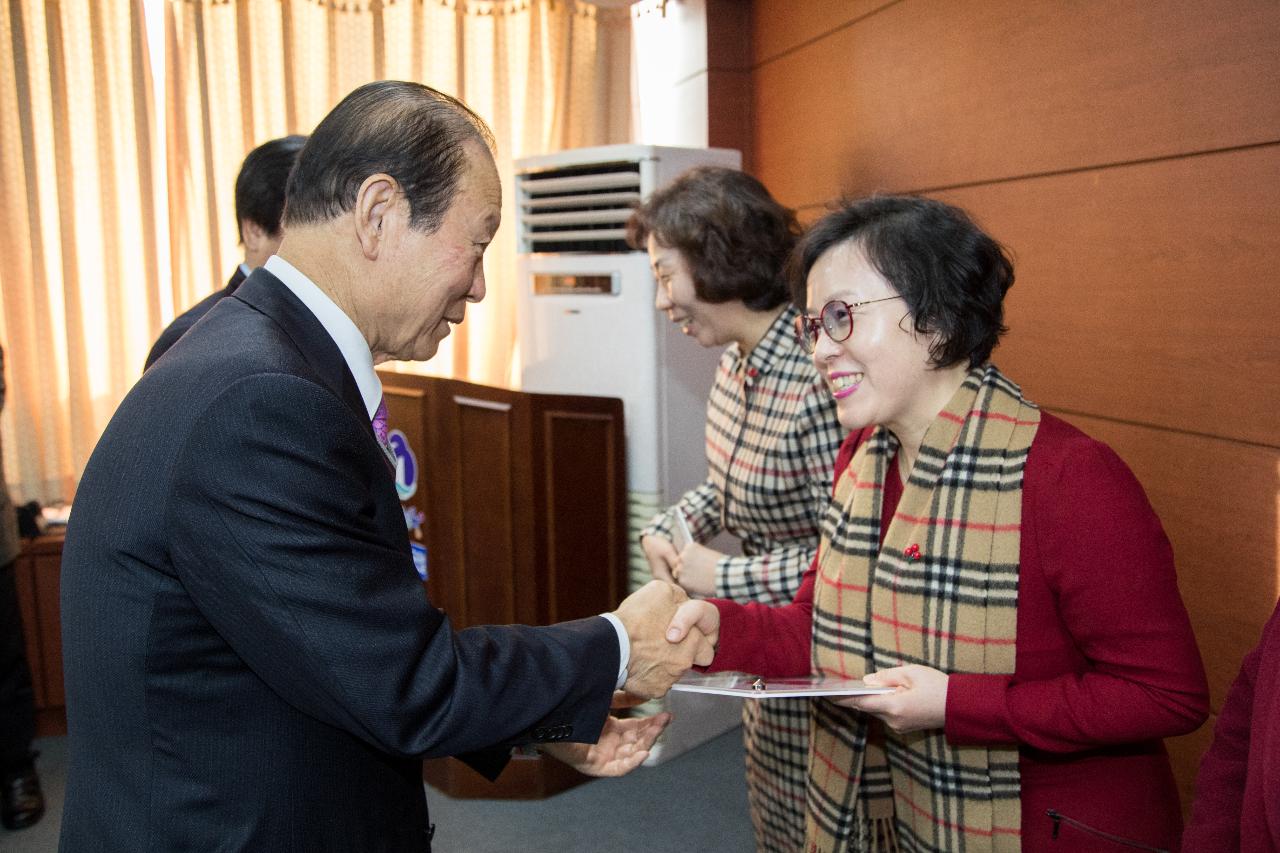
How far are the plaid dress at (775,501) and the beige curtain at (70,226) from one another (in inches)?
102

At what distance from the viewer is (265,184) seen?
7.63ft

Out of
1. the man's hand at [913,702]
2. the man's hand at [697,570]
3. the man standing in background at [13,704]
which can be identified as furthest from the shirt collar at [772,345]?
the man standing in background at [13,704]

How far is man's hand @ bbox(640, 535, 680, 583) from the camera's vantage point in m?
2.26

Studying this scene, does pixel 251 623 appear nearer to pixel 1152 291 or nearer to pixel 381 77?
pixel 1152 291

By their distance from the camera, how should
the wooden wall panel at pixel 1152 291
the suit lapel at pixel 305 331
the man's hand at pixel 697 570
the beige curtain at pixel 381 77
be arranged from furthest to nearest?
the beige curtain at pixel 381 77 < the man's hand at pixel 697 570 < the wooden wall panel at pixel 1152 291 < the suit lapel at pixel 305 331

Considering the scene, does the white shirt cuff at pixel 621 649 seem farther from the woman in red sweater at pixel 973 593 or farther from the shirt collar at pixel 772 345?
the shirt collar at pixel 772 345

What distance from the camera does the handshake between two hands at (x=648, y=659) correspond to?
1392mm

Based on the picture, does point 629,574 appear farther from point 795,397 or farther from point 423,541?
point 795,397

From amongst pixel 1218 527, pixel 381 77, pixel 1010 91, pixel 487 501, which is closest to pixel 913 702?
pixel 1218 527

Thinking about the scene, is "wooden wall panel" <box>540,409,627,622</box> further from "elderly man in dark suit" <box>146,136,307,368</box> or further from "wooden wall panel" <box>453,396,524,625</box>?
"elderly man in dark suit" <box>146,136,307,368</box>

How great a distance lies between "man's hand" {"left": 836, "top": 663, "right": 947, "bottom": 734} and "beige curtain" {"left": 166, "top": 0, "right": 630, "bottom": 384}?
9.50ft

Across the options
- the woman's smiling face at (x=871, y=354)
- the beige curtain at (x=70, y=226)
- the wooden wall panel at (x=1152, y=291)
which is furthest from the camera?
the beige curtain at (x=70, y=226)

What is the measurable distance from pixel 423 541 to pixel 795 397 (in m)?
1.67

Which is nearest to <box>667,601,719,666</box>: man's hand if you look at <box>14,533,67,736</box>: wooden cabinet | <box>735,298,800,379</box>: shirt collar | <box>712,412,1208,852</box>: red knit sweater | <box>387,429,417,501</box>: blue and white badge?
<box>712,412,1208,852</box>: red knit sweater
